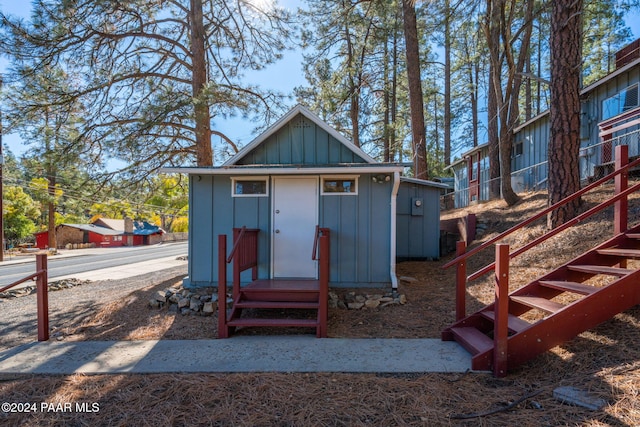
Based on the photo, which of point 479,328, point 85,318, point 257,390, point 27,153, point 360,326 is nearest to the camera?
point 257,390

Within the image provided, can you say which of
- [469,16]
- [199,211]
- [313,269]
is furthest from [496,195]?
[199,211]

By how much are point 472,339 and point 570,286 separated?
3.53 ft

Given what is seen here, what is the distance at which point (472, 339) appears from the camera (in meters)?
3.41

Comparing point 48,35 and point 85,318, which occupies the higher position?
point 48,35

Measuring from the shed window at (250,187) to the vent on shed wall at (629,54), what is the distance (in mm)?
11212

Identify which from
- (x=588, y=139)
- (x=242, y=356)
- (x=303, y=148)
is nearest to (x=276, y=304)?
(x=242, y=356)

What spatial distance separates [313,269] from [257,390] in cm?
328

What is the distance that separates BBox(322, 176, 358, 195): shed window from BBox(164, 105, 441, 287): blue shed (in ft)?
0.06

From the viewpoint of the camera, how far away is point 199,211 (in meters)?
6.10

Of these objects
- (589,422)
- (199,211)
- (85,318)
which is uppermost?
(199,211)

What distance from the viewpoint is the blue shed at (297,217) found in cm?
588

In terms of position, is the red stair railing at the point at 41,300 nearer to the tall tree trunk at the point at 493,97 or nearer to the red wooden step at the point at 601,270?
the red wooden step at the point at 601,270

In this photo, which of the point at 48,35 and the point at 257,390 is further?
the point at 48,35

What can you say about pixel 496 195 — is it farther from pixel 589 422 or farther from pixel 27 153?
pixel 27 153
